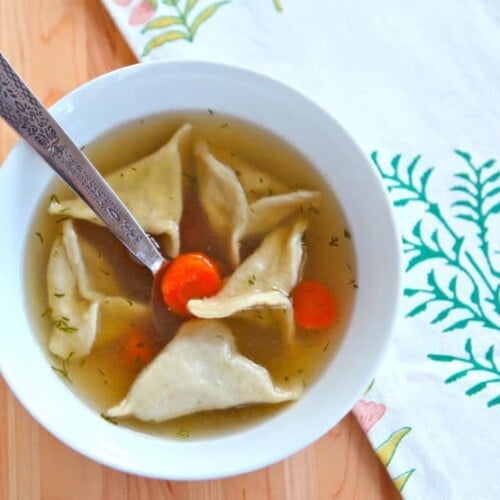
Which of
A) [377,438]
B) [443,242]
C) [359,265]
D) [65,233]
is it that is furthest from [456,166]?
[65,233]

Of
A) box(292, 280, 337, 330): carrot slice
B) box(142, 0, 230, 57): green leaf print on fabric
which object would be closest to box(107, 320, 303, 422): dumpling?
box(292, 280, 337, 330): carrot slice

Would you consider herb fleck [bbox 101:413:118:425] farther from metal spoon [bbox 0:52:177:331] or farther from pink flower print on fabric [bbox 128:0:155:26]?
pink flower print on fabric [bbox 128:0:155:26]

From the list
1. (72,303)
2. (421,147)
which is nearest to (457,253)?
(421,147)

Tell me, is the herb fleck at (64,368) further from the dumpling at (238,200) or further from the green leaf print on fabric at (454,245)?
the green leaf print on fabric at (454,245)

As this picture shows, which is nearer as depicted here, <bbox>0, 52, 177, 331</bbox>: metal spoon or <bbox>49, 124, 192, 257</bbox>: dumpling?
<bbox>0, 52, 177, 331</bbox>: metal spoon

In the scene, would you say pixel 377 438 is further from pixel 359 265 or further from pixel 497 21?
pixel 497 21

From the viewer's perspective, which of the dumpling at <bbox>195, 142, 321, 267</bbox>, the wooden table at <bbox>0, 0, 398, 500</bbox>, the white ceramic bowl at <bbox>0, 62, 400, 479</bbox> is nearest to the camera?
the white ceramic bowl at <bbox>0, 62, 400, 479</bbox>

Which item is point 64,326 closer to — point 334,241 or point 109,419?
point 109,419
